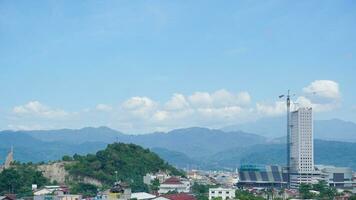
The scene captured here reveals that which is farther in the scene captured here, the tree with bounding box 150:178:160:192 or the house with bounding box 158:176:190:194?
the house with bounding box 158:176:190:194

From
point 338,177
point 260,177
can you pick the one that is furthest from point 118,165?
point 338,177

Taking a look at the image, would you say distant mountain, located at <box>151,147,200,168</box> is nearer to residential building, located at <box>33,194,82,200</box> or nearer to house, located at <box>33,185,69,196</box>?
house, located at <box>33,185,69,196</box>

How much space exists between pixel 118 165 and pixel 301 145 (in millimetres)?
24585

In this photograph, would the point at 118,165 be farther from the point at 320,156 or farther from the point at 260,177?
the point at 320,156

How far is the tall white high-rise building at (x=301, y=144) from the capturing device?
187 ft

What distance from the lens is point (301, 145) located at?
6050 cm

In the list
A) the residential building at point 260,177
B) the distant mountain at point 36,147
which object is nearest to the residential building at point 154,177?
the residential building at point 260,177

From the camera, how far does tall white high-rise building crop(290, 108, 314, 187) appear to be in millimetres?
56972

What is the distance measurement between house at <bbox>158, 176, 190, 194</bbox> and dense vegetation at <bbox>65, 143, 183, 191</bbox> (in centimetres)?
112

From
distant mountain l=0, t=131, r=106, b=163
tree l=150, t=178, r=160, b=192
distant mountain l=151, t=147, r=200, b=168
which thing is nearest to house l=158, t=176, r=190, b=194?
tree l=150, t=178, r=160, b=192

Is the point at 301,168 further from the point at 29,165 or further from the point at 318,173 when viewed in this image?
the point at 29,165

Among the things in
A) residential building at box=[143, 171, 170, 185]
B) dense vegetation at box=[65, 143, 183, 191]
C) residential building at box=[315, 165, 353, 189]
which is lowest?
residential building at box=[315, 165, 353, 189]

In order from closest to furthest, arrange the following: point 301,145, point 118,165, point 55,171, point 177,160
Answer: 1. point 118,165
2. point 55,171
3. point 301,145
4. point 177,160

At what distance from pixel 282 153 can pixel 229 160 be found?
15148mm
